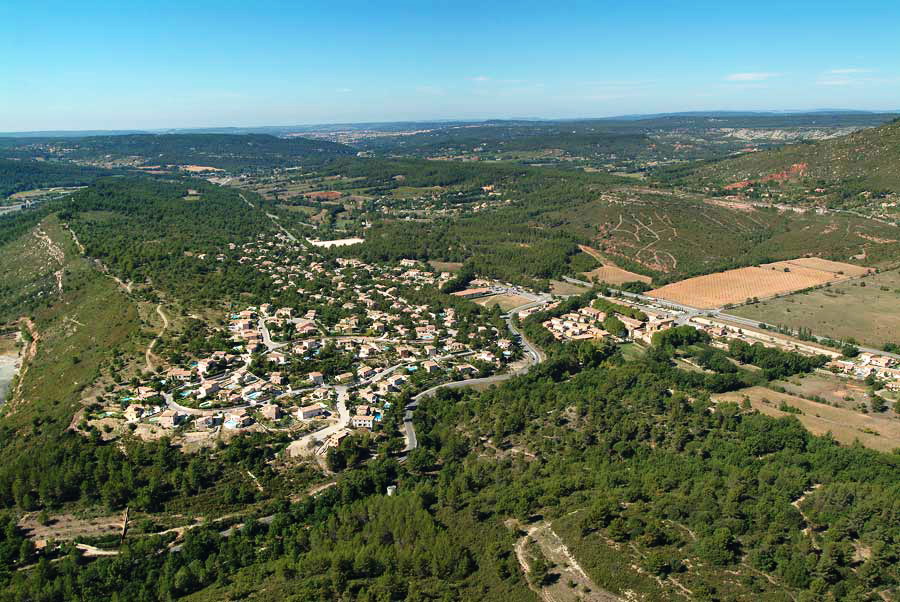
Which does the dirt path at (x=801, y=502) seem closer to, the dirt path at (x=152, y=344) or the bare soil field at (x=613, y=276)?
the dirt path at (x=152, y=344)

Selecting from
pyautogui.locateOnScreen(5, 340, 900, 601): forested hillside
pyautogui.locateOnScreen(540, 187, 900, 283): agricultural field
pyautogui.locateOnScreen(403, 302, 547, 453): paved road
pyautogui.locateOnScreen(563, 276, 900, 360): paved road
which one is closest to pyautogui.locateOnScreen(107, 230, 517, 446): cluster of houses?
pyautogui.locateOnScreen(403, 302, 547, 453): paved road

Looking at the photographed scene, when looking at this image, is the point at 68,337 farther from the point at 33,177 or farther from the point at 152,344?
the point at 33,177

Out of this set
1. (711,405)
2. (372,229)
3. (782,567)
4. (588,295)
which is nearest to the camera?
(782,567)

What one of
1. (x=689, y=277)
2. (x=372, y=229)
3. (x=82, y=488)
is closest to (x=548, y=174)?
(x=372, y=229)

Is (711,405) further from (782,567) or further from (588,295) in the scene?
(588,295)

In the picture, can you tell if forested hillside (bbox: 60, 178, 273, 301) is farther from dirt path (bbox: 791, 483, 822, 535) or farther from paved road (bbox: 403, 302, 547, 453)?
dirt path (bbox: 791, 483, 822, 535)

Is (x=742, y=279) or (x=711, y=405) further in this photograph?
(x=742, y=279)

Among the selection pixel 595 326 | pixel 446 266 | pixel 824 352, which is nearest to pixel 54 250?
pixel 446 266
